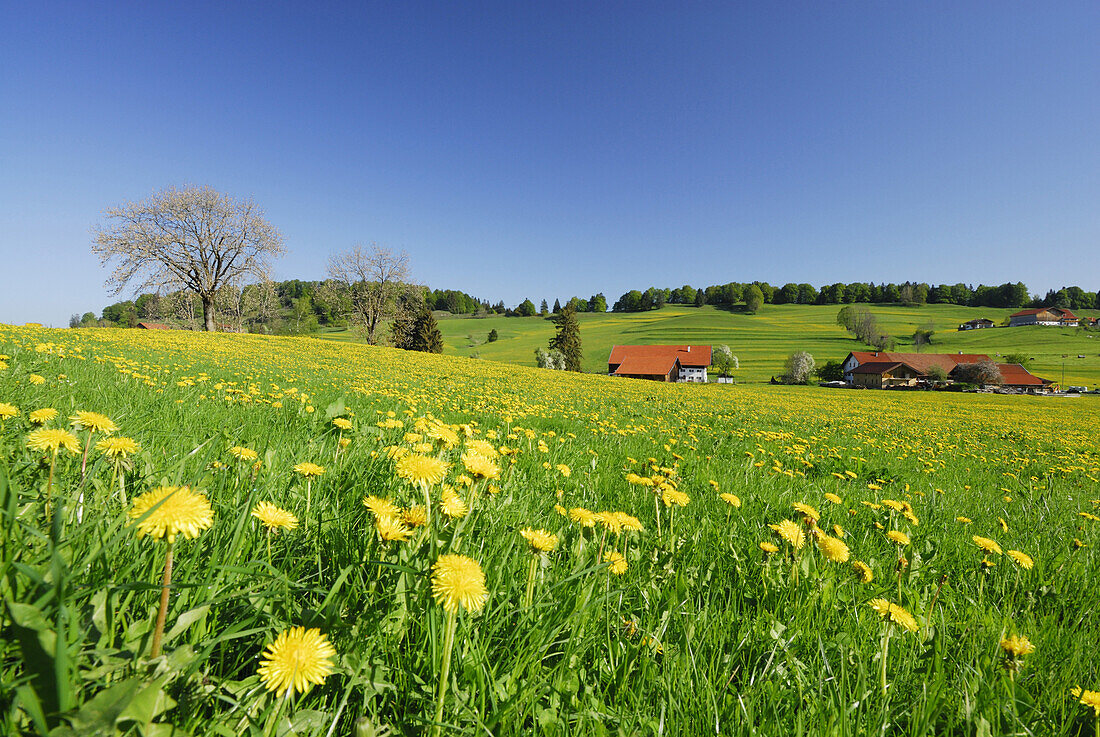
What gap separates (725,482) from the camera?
12.9 ft

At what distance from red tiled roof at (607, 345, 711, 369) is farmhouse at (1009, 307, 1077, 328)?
99.8 metres

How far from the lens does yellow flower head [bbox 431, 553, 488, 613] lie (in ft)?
3.15

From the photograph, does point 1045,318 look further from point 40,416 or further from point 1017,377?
point 40,416

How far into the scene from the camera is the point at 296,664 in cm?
79

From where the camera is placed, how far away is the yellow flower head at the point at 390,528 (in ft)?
3.84

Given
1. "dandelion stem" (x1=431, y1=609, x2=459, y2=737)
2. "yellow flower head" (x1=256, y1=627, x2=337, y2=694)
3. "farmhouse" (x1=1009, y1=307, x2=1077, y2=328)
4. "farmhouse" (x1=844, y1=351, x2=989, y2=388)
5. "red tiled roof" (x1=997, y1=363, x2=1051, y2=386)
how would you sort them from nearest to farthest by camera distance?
"yellow flower head" (x1=256, y1=627, x2=337, y2=694)
"dandelion stem" (x1=431, y1=609, x2=459, y2=737)
"red tiled roof" (x1=997, y1=363, x2=1051, y2=386)
"farmhouse" (x1=844, y1=351, x2=989, y2=388)
"farmhouse" (x1=1009, y1=307, x2=1077, y2=328)

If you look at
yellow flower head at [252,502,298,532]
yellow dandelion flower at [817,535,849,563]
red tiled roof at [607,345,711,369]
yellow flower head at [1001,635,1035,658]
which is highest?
yellow flower head at [252,502,298,532]

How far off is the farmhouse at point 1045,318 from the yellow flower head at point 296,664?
158576mm

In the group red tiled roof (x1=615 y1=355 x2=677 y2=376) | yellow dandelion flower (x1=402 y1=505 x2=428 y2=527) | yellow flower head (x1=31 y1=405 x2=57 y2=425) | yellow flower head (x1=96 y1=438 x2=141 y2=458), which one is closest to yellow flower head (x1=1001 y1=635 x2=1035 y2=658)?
yellow dandelion flower (x1=402 y1=505 x2=428 y2=527)

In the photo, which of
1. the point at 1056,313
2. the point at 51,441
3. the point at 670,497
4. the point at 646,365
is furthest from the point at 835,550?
the point at 1056,313

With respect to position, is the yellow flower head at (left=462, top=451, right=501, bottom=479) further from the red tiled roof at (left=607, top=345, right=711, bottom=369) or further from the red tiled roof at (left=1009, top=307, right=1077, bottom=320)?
the red tiled roof at (left=1009, top=307, right=1077, bottom=320)

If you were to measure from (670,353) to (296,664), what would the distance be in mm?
66891

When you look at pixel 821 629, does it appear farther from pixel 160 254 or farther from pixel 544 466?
pixel 160 254

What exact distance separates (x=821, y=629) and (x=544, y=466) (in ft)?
6.73
